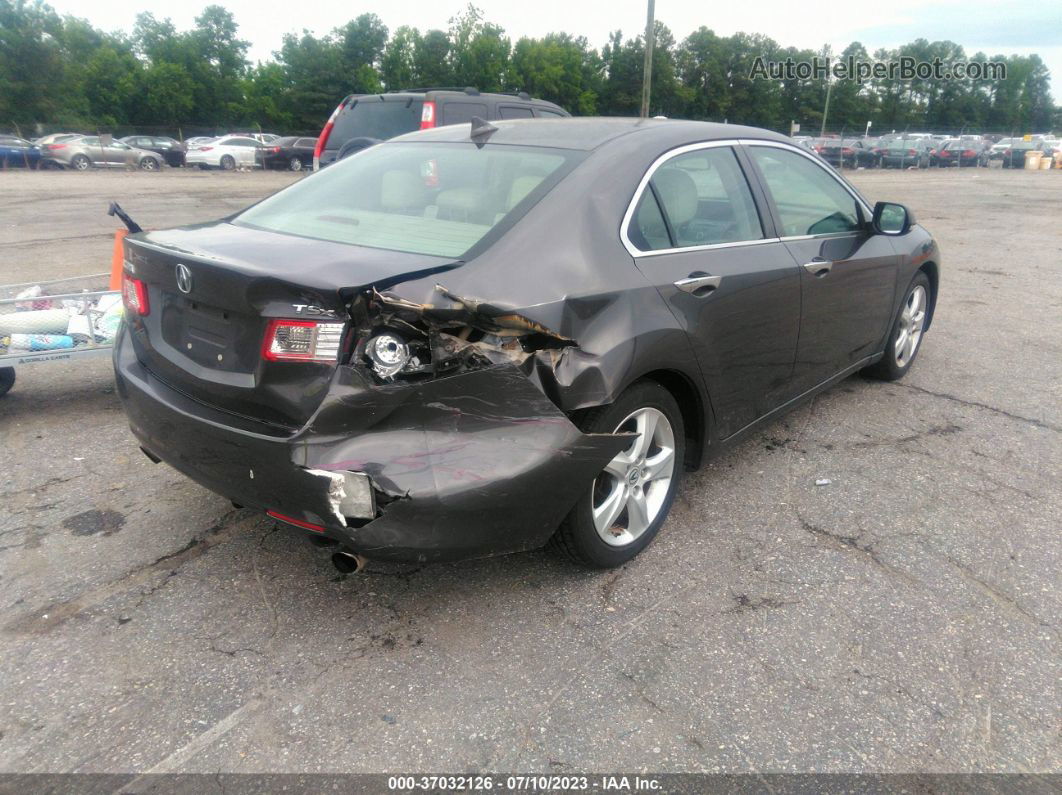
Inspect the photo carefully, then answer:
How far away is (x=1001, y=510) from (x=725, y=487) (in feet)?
4.02

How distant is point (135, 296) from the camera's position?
10.1 feet

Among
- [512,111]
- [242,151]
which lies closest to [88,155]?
[242,151]

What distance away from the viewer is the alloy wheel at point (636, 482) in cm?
300

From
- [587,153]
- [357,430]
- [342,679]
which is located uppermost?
[587,153]

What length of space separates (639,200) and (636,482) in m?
1.09

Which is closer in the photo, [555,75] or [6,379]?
[6,379]

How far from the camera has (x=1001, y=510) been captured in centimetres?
369

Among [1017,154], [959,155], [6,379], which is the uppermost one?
[1017,154]

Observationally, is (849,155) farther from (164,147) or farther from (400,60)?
(400,60)

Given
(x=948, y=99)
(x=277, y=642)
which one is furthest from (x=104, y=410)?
(x=948, y=99)

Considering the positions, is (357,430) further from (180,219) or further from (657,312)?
(180,219)

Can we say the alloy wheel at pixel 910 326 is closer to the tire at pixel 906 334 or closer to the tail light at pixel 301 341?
the tire at pixel 906 334

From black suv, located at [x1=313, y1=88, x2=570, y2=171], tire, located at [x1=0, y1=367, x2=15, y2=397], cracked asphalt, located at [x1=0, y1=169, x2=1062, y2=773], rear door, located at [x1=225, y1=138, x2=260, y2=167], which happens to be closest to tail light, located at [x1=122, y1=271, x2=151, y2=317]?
cracked asphalt, located at [x1=0, y1=169, x2=1062, y2=773]

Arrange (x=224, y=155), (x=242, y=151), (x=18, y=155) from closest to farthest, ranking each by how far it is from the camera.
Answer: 1. (x=18, y=155)
2. (x=224, y=155)
3. (x=242, y=151)
